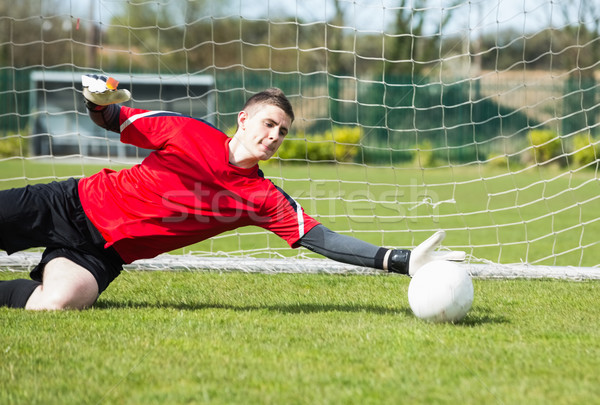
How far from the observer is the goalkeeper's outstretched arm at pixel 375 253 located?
363 centimetres

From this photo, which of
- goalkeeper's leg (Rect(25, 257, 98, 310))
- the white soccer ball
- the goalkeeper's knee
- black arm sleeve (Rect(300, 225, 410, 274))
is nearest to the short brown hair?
black arm sleeve (Rect(300, 225, 410, 274))

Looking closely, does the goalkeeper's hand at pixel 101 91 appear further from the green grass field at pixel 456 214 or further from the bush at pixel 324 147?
the bush at pixel 324 147

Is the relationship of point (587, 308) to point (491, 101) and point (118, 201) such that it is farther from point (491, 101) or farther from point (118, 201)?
point (491, 101)

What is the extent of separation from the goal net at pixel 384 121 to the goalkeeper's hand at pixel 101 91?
2157 mm

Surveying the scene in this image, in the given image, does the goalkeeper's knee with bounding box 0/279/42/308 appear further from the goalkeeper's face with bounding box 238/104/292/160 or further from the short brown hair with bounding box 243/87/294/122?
the short brown hair with bounding box 243/87/294/122

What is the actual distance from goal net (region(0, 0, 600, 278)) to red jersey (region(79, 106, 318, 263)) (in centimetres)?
164

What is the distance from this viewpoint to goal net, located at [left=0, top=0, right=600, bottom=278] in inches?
256

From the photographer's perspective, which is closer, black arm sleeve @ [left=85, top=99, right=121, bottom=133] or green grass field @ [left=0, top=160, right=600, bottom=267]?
black arm sleeve @ [left=85, top=99, right=121, bottom=133]

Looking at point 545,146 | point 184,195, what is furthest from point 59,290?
point 545,146

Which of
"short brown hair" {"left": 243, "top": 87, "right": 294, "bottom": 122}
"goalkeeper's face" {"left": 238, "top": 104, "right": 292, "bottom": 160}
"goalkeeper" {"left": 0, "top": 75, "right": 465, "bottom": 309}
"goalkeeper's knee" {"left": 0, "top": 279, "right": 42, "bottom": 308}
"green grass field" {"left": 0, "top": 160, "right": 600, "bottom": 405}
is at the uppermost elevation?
"short brown hair" {"left": 243, "top": 87, "right": 294, "bottom": 122}

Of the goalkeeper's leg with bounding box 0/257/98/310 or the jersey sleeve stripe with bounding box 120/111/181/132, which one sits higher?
the jersey sleeve stripe with bounding box 120/111/181/132

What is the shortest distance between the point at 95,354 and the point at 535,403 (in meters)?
1.88

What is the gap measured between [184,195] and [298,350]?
1276 millimetres

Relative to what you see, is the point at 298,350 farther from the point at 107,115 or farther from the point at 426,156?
the point at 426,156
